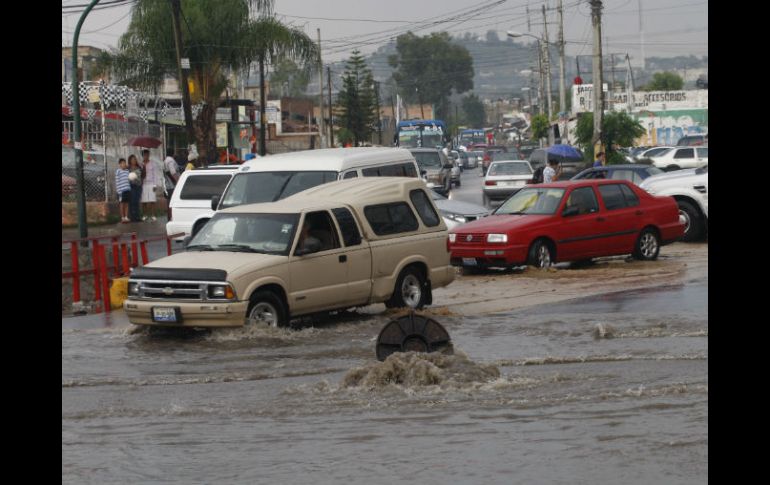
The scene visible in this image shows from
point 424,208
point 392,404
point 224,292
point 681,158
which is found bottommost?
point 392,404

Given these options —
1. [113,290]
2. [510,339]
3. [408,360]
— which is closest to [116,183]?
[113,290]

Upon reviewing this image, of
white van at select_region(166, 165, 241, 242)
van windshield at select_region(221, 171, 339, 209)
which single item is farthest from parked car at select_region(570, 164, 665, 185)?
van windshield at select_region(221, 171, 339, 209)

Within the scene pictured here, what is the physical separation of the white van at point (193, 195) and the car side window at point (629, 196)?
757 cm

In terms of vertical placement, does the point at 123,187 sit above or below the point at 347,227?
above

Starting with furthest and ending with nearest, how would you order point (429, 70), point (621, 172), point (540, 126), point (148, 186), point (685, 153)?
point (429, 70), point (540, 126), point (685, 153), point (148, 186), point (621, 172)

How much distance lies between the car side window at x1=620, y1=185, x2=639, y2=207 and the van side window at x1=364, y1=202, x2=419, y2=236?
6.43m

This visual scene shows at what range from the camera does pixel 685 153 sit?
2080 inches

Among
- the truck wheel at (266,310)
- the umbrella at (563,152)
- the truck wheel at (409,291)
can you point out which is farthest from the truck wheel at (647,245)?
the umbrella at (563,152)

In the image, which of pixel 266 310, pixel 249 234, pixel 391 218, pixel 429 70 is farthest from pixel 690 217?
pixel 429 70

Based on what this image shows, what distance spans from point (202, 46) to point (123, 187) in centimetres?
1803

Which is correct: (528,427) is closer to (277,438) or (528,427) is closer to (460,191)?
(277,438)

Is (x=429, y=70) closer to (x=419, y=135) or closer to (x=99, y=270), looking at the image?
(x=419, y=135)

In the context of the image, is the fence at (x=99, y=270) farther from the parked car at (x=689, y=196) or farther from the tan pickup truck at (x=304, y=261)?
the parked car at (x=689, y=196)

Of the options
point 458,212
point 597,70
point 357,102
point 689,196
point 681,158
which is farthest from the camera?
point 357,102
